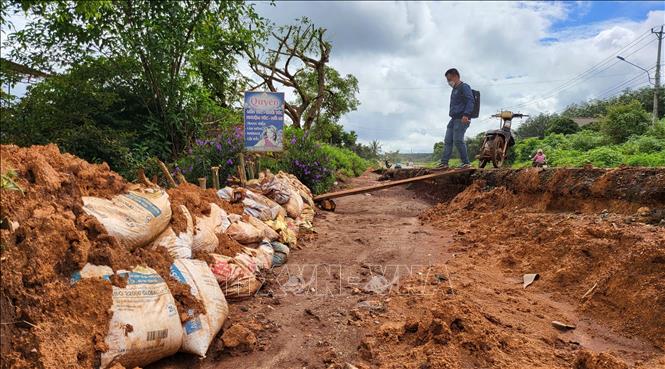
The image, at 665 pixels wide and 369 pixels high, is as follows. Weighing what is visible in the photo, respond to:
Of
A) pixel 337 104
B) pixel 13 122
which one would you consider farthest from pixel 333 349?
pixel 337 104

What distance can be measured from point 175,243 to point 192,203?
863 mm

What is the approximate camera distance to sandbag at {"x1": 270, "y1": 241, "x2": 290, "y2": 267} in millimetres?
4174

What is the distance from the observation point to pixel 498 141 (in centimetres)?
783

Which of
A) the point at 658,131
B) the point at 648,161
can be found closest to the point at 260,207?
the point at 648,161

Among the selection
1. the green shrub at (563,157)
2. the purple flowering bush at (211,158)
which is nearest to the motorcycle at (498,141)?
the purple flowering bush at (211,158)

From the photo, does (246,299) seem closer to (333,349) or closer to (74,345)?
(333,349)

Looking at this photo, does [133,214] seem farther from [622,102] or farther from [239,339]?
[622,102]

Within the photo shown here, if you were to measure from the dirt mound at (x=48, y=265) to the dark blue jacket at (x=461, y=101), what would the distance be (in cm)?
608

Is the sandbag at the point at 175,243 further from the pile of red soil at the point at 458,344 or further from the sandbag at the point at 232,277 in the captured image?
the pile of red soil at the point at 458,344

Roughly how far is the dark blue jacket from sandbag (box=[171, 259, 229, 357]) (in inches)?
222

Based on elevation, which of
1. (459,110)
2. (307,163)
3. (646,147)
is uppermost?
(459,110)

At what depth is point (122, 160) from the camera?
6.79 m

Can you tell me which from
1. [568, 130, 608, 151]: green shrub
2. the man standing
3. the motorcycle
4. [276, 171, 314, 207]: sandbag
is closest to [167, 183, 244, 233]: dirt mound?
[276, 171, 314, 207]: sandbag

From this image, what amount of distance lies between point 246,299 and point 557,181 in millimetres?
3836
